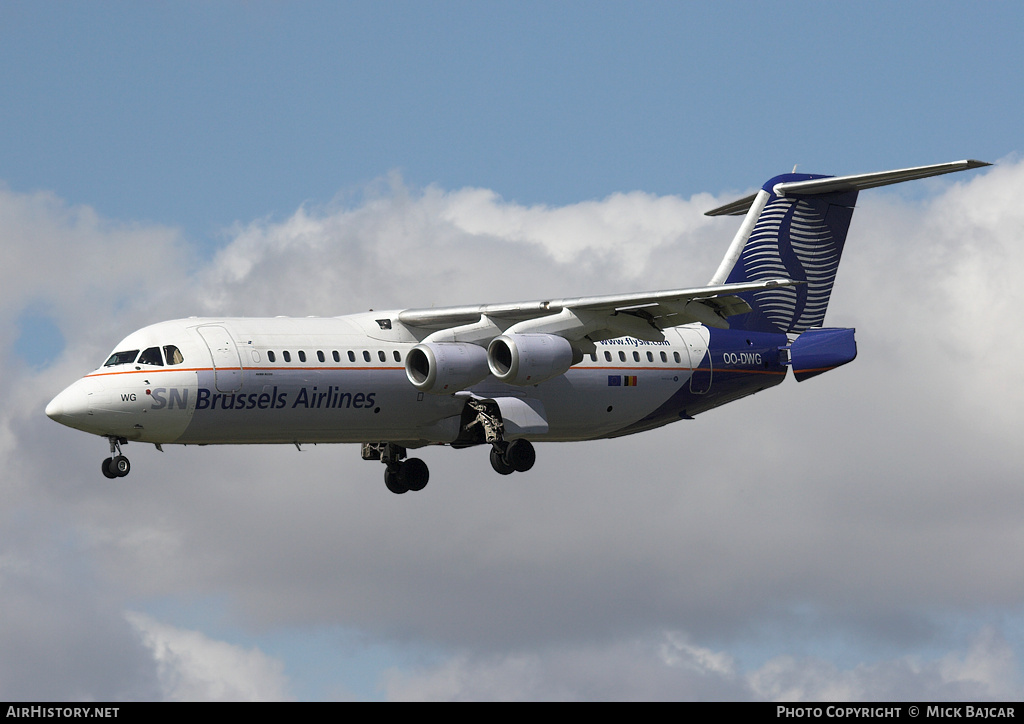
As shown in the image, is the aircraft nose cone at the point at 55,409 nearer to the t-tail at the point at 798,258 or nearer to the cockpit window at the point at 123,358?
the cockpit window at the point at 123,358

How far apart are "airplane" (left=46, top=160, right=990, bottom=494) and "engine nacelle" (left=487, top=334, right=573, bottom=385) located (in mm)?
29

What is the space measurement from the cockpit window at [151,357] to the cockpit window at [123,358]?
15 cm

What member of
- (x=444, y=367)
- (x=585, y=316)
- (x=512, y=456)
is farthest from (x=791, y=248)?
(x=444, y=367)

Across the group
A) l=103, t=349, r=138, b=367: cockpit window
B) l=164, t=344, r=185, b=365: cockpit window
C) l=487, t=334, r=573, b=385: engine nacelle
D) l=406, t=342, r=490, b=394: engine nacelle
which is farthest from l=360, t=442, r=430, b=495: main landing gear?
l=103, t=349, r=138, b=367: cockpit window

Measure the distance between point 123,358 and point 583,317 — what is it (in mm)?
8079

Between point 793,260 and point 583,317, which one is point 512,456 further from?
point 793,260

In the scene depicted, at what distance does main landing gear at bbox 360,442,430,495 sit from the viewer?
32.3 meters

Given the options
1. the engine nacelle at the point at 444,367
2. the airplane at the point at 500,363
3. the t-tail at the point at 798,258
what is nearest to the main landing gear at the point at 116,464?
the airplane at the point at 500,363

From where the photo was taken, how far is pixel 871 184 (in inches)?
1281

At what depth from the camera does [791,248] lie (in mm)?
33844

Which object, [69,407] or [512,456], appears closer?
[69,407]
